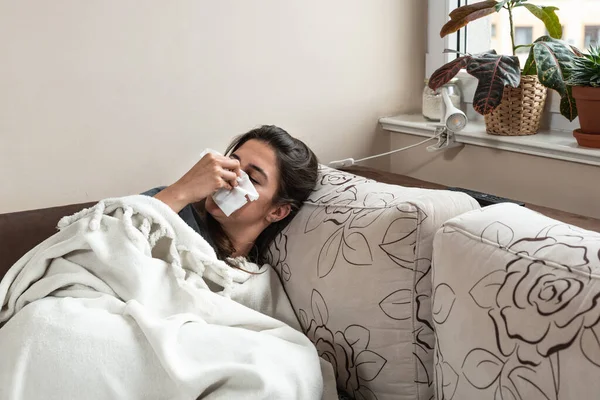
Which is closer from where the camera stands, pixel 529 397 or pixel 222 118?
pixel 529 397

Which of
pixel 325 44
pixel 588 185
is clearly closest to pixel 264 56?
pixel 325 44

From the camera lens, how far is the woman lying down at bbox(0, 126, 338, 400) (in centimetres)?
117

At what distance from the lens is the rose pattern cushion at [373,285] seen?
1.26m

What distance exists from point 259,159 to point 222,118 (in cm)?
35

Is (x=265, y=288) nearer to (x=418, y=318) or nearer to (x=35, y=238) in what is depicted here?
(x=418, y=318)

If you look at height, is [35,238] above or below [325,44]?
below

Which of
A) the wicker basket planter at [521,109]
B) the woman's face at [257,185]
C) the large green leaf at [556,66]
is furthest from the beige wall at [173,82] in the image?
the large green leaf at [556,66]

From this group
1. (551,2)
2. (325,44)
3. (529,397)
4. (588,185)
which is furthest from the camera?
(325,44)

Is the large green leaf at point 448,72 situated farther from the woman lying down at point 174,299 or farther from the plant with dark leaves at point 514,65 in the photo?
the woman lying down at point 174,299

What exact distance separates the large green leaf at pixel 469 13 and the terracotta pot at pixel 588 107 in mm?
338

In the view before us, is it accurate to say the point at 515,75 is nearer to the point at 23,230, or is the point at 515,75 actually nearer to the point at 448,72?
the point at 448,72

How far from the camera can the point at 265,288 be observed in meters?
1.50

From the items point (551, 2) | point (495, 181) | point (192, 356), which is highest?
point (551, 2)

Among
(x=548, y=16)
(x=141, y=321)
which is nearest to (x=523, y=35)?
(x=548, y=16)
